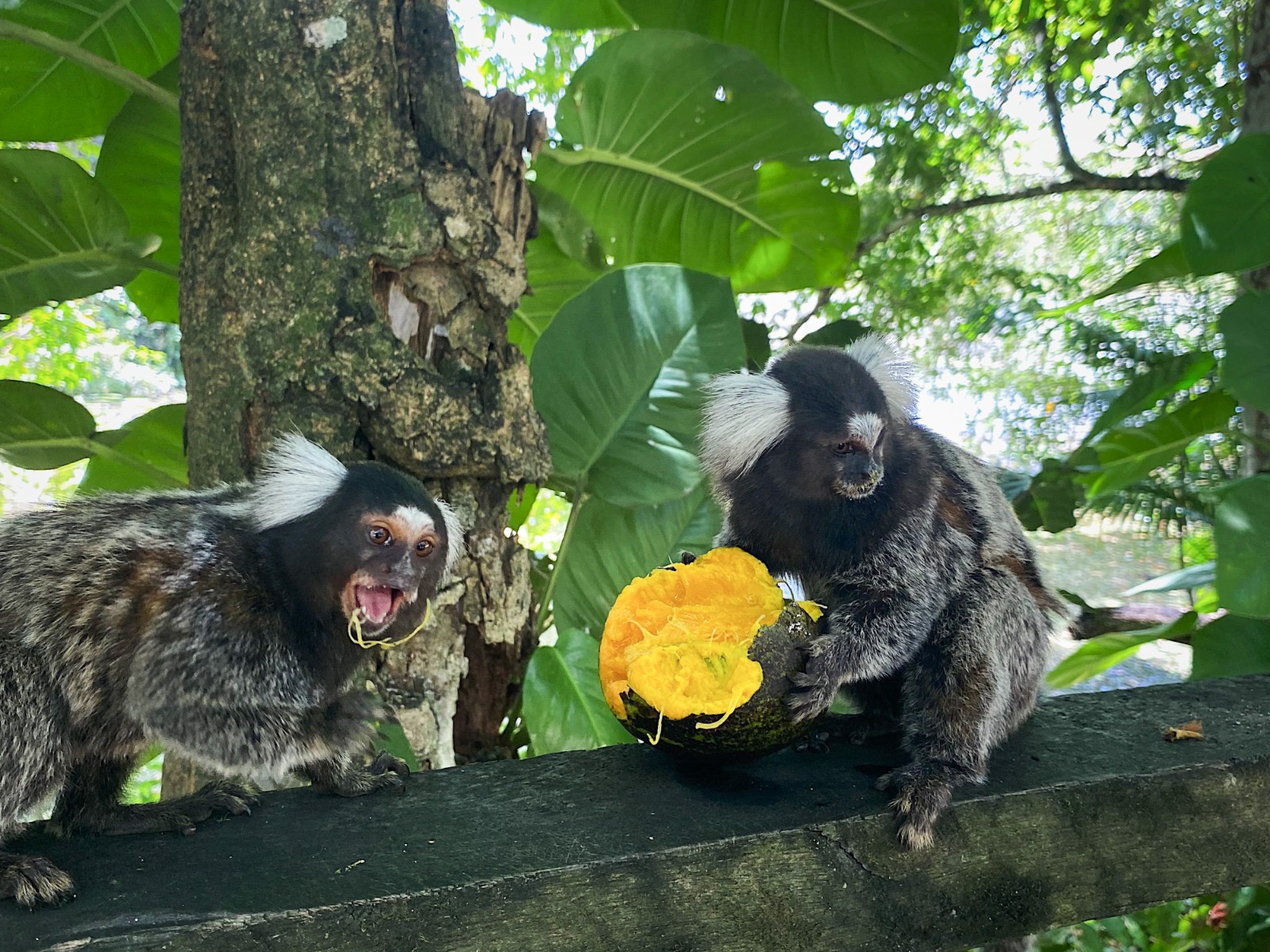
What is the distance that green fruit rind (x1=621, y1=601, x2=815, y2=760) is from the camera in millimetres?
1467

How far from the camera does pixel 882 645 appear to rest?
1691 millimetres

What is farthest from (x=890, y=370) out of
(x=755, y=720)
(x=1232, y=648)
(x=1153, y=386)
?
(x=1153, y=386)

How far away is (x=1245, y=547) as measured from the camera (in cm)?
206

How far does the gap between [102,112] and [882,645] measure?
2.81 m

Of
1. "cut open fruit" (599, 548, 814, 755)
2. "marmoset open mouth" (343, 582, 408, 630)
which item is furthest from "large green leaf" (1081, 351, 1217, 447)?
"marmoset open mouth" (343, 582, 408, 630)

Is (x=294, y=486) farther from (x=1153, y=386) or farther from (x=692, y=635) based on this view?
(x=1153, y=386)

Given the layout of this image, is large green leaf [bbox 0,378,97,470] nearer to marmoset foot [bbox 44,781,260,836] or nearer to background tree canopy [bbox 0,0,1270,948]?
background tree canopy [bbox 0,0,1270,948]

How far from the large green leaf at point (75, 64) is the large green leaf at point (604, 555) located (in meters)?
1.86

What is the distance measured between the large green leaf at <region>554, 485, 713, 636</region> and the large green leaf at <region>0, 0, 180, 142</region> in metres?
1.86

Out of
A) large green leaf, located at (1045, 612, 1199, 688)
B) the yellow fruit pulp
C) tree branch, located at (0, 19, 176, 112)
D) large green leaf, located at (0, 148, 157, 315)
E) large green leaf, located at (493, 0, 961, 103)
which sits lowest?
large green leaf, located at (1045, 612, 1199, 688)

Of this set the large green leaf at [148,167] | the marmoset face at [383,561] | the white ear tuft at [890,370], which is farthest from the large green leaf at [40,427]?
the white ear tuft at [890,370]

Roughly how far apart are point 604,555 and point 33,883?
1.61 metres

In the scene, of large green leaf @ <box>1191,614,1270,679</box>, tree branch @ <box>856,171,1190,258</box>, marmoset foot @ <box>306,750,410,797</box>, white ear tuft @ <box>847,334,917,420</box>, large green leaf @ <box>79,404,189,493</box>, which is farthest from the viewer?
tree branch @ <box>856,171,1190,258</box>

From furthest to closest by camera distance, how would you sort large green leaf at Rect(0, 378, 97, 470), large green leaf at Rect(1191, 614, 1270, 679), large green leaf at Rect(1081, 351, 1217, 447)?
large green leaf at Rect(1081, 351, 1217, 447) → large green leaf at Rect(1191, 614, 1270, 679) → large green leaf at Rect(0, 378, 97, 470)
